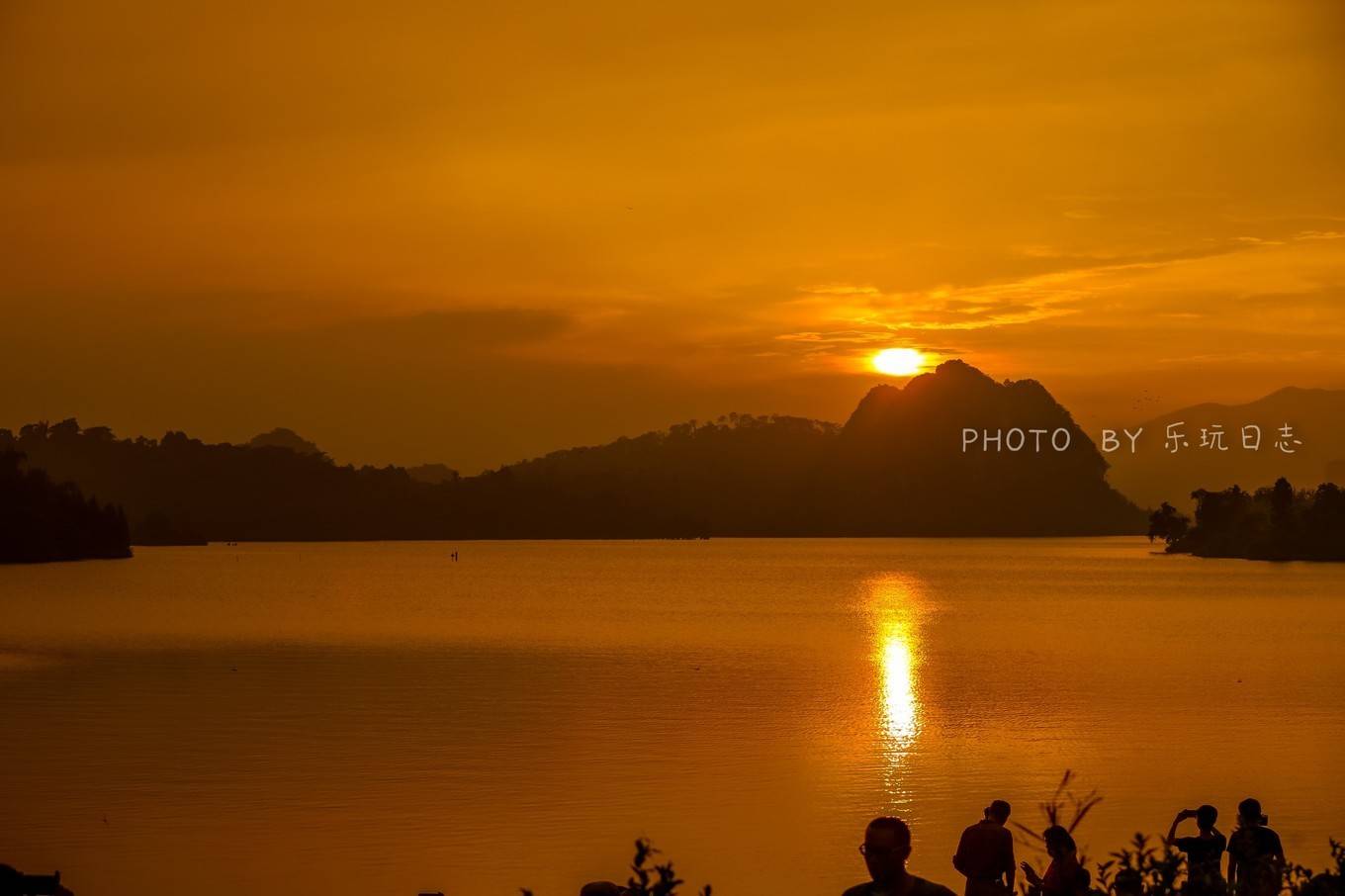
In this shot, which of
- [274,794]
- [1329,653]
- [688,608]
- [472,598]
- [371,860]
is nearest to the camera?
[371,860]

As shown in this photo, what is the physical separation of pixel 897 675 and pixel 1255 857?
52.2 meters

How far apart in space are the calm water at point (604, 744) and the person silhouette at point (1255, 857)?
10918 mm

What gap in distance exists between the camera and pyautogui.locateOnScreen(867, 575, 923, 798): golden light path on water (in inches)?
1649

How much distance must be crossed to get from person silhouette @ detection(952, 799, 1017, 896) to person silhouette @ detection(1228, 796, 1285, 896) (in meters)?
2.20

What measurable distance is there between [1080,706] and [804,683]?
37.4 feet

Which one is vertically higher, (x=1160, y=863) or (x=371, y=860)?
(x=1160, y=863)

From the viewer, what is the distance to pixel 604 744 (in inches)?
1666

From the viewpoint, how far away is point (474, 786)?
1378 inches

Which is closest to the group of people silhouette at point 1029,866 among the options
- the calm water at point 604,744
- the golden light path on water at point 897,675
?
the calm water at point 604,744

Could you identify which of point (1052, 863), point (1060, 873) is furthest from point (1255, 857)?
point (1052, 863)

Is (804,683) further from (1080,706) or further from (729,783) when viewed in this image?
(729,783)

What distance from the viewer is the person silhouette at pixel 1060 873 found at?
1417cm

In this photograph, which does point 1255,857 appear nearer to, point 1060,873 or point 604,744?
point 1060,873

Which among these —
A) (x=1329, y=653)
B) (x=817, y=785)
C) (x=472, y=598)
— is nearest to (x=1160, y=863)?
(x=817, y=785)
